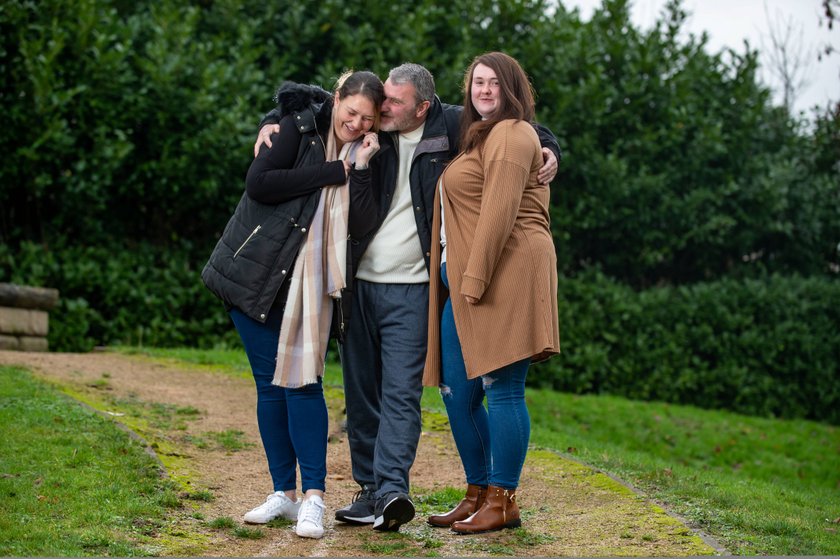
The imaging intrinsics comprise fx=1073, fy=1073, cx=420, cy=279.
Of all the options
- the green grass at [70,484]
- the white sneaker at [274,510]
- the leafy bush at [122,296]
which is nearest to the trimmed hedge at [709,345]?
the leafy bush at [122,296]

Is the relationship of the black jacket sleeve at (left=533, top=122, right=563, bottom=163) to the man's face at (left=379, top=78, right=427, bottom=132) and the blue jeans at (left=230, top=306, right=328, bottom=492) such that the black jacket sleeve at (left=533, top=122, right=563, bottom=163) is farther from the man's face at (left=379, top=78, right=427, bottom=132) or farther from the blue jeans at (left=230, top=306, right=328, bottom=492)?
the blue jeans at (left=230, top=306, right=328, bottom=492)

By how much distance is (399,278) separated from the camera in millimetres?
4875

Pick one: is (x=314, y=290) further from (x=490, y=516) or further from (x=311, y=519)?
(x=490, y=516)

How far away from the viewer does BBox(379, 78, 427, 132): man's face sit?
15.8 feet

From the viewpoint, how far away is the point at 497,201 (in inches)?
181

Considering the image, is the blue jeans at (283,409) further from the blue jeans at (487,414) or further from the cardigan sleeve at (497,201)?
the cardigan sleeve at (497,201)

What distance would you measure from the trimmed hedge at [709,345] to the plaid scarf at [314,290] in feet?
26.1

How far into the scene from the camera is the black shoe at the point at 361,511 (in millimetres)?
4988

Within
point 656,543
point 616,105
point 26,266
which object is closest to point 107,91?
point 26,266

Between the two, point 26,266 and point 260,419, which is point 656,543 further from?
point 26,266

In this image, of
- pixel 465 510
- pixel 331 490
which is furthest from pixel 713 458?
pixel 465 510

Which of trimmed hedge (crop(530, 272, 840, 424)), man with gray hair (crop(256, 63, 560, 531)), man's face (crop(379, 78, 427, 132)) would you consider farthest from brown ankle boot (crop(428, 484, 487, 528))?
trimmed hedge (crop(530, 272, 840, 424))

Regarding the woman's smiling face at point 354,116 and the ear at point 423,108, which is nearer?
the woman's smiling face at point 354,116

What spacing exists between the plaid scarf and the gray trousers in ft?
0.67
